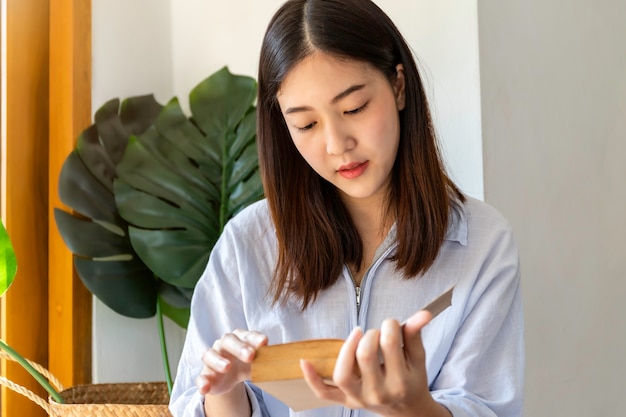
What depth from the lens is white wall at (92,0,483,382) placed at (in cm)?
174

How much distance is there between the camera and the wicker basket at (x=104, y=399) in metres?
1.69

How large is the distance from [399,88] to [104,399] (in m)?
1.00

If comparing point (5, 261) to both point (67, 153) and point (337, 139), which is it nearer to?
point (67, 153)

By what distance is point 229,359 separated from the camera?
3.22 ft

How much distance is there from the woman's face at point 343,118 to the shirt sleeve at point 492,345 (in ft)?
0.70

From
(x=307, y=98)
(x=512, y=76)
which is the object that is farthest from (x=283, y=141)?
(x=512, y=76)

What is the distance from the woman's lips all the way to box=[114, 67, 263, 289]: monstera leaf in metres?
0.80

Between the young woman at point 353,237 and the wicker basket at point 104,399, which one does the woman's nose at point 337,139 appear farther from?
the wicker basket at point 104,399

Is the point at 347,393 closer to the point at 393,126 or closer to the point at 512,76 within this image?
the point at 393,126

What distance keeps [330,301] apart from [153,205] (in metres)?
0.80

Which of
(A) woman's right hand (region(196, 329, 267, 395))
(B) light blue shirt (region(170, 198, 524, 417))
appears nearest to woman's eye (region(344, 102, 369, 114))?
(B) light blue shirt (region(170, 198, 524, 417))

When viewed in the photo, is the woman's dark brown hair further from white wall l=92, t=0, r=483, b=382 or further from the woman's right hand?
white wall l=92, t=0, r=483, b=382

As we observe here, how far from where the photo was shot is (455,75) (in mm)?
1735

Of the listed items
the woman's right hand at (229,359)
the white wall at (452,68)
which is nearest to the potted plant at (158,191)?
the white wall at (452,68)
